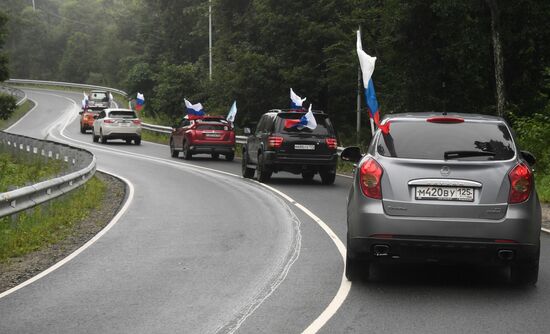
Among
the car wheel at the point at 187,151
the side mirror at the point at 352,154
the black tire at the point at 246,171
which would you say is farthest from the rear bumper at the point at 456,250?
the car wheel at the point at 187,151

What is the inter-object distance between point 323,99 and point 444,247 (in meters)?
31.7

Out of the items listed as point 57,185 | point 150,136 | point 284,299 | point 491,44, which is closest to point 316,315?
point 284,299

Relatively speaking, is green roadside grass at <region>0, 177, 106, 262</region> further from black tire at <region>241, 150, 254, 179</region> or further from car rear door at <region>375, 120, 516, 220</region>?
black tire at <region>241, 150, 254, 179</region>

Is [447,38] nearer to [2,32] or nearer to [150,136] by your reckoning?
[2,32]

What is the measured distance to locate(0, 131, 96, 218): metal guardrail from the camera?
39.7ft

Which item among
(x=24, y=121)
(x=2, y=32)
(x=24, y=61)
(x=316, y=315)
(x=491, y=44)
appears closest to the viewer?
(x=316, y=315)

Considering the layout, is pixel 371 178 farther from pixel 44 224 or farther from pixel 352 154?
pixel 44 224

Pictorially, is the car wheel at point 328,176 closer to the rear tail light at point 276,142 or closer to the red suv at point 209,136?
the rear tail light at point 276,142

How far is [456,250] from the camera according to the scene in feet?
26.7

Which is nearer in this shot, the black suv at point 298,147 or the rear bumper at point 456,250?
the rear bumper at point 456,250

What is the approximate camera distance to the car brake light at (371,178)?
842 cm

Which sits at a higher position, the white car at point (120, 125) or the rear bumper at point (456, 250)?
the rear bumper at point (456, 250)

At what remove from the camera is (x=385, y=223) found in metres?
8.27

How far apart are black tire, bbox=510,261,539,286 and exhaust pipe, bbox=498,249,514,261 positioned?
1.15 ft
